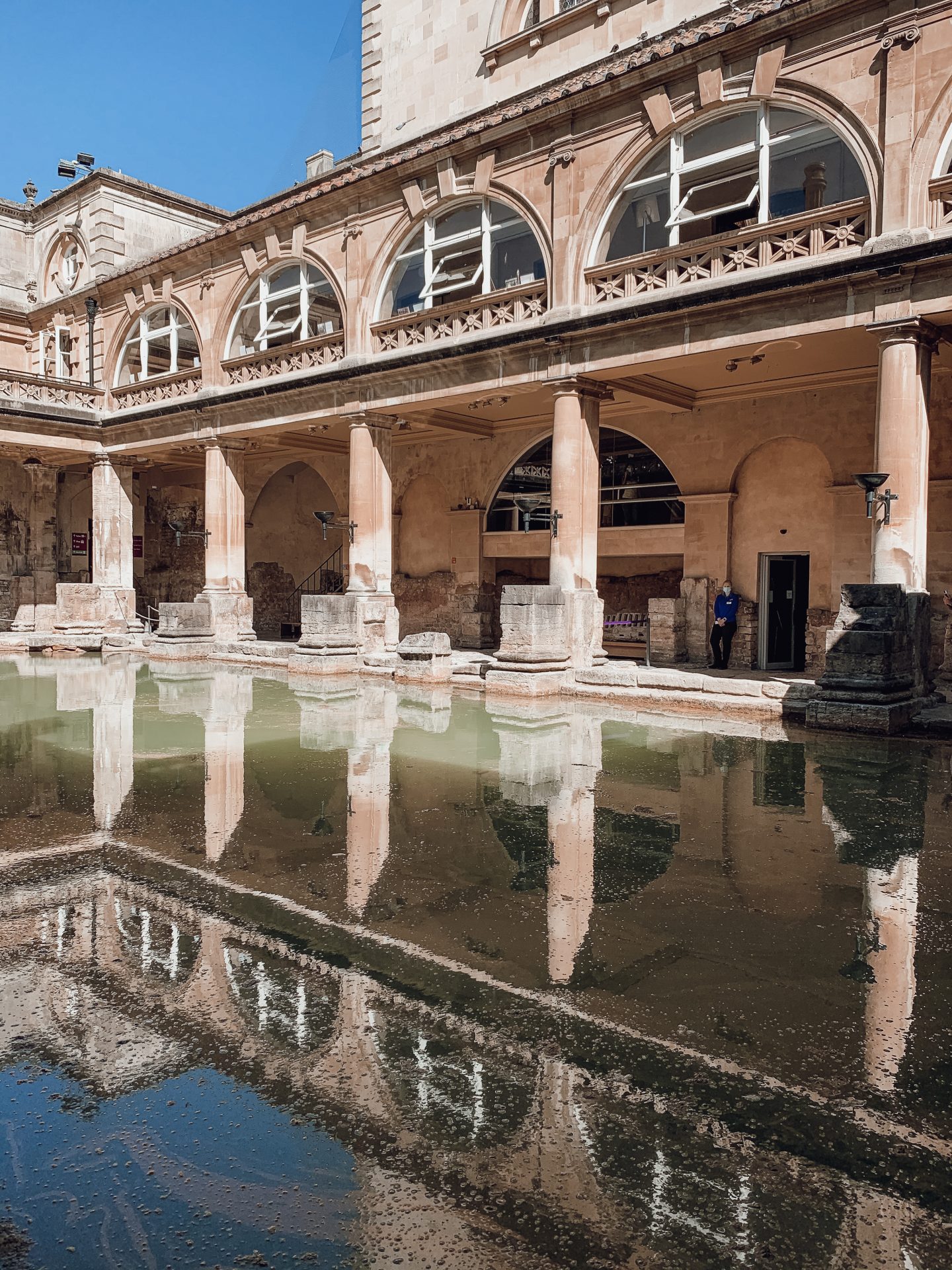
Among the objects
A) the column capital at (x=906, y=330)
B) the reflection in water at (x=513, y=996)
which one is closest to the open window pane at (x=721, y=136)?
the column capital at (x=906, y=330)

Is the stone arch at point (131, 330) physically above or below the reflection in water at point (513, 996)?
above

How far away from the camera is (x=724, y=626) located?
52.9 ft

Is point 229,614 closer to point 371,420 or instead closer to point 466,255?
point 371,420

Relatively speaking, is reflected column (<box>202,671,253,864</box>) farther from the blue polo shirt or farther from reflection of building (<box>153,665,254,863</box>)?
the blue polo shirt

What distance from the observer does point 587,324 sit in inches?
520

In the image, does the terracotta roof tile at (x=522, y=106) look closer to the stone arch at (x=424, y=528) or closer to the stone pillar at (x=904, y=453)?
the stone pillar at (x=904, y=453)

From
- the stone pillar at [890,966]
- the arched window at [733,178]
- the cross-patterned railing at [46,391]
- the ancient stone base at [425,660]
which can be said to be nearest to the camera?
the stone pillar at [890,966]

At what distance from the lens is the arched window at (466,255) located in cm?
1500

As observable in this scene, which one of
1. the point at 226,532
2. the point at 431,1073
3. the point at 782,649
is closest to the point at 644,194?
the point at 782,649

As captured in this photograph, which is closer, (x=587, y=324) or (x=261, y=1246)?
(x=261, y=1246)

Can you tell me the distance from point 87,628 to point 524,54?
1528 centimetres

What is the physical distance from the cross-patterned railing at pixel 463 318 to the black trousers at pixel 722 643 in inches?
248

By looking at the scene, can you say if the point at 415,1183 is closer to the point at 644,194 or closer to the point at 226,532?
the point at 644,194

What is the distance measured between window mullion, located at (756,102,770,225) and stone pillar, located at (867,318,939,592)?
239cm
